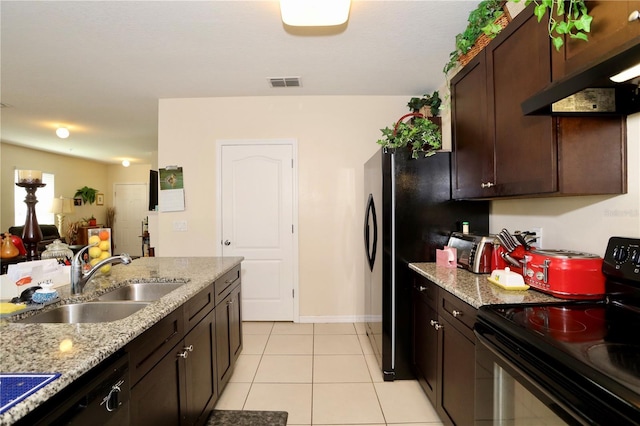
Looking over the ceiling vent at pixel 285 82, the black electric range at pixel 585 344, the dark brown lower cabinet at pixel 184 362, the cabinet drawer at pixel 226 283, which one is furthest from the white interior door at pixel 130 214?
the black electric range at pixel 585 344

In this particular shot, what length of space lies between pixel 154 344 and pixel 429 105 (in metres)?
2.96

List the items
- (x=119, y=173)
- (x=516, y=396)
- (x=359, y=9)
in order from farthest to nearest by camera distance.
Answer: (x=119, y=173)
(x=359, y=9)
(x=516, y=396)

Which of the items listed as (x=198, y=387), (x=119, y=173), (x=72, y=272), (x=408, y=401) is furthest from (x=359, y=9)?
(x=119, y=173)

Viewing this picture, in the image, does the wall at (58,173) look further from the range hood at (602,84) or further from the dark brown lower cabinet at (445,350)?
the range hood at (602,84)

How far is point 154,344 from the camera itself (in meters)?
1.17

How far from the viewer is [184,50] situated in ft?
7.97

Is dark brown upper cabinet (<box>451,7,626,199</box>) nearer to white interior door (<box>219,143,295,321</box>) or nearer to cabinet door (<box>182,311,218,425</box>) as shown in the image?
cabinet door (<box>182,311,218,425</box>)

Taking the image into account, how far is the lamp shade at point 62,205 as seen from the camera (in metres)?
6.23

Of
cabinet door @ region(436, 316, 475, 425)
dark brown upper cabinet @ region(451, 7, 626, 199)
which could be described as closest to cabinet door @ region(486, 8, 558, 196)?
dark brown upper cabinet @ region(451, 7, 626, 199)

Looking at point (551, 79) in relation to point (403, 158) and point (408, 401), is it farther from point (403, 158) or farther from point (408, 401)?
point (408, 401)

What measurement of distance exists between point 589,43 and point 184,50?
2.61 metres

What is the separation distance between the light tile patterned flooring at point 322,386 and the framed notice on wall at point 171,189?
1.76 metres

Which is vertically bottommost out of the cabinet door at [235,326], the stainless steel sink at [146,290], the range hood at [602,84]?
the cabinet door at [235,326]

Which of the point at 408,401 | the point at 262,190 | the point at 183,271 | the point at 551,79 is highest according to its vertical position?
the point at 551,79
